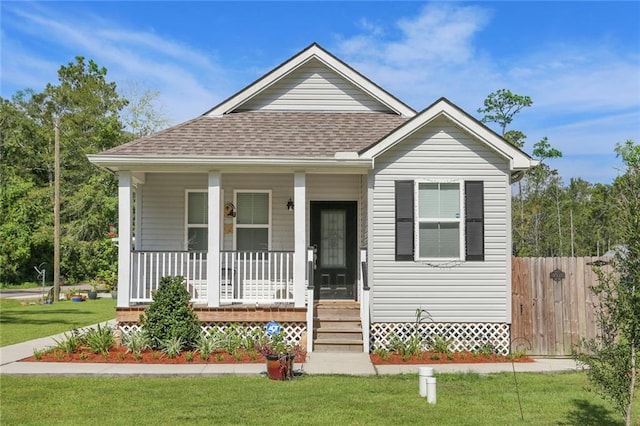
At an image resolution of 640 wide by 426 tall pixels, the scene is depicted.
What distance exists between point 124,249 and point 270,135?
3819mm

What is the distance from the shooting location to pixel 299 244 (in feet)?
34.0

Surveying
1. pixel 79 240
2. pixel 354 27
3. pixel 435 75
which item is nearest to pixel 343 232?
pixel 354 27

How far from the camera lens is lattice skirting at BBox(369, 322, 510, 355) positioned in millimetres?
10266

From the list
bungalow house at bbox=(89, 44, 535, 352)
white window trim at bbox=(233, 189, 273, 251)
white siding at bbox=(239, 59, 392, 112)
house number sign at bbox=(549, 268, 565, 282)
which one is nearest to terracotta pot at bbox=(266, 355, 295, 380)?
bungalow house at bbox=(89, 44, 535, 352)

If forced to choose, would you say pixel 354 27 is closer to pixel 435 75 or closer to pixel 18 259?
pixel 435 75

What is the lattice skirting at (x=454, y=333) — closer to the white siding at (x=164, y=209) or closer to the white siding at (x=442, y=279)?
the white siding at (x=442, y=279)

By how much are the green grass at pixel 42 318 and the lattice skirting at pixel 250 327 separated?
9.80ft

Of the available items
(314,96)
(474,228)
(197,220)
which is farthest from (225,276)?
(474,228)

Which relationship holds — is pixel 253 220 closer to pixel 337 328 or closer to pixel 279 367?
pixel 337 328

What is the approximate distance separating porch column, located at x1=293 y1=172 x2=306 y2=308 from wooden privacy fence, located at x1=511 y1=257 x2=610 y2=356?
415 centimetres

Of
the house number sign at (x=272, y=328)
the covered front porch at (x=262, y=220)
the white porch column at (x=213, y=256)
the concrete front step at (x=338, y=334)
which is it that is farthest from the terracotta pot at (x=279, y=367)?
the covered front porch at (x=262, y=220)

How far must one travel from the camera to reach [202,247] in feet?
39.3

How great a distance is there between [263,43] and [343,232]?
7.86 meters

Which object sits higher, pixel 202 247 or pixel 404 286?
pixel 202 247
